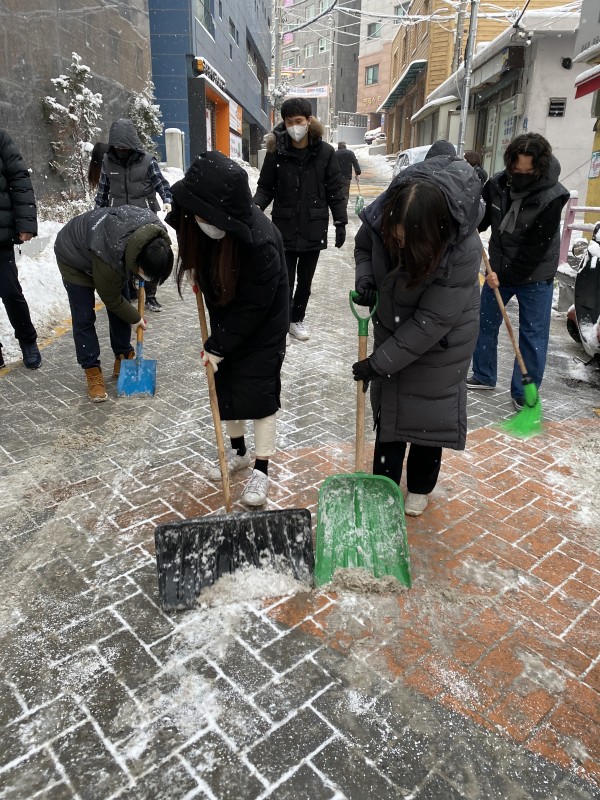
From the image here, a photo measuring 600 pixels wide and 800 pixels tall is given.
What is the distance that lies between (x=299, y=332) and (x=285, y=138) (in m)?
1.88

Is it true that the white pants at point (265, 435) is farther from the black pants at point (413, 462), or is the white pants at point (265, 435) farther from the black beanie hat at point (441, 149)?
the black beanie hat at point (441, 149)

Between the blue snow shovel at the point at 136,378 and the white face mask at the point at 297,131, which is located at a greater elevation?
the white face mask at the point at 297,131

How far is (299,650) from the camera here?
2.22 metres

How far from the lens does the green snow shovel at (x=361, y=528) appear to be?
254 cm

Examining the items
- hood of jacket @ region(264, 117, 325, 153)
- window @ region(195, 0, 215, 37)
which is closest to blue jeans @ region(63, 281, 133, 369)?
hood of jacket @ region(264, 117, 325, 153)

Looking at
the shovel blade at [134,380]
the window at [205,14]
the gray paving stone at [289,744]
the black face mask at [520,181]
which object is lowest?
the gray paving stone at [289,744]

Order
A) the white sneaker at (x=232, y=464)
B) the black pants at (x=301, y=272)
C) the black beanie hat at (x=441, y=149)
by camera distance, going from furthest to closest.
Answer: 1. the black pants at (x=301, y=272)
2. the white sneaker at (x=232, y=464)
3. the black beanie hat at (x=441, y=149)

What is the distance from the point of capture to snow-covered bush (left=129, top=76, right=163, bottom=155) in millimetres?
12977

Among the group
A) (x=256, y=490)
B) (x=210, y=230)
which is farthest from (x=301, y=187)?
(x=256, y=490)

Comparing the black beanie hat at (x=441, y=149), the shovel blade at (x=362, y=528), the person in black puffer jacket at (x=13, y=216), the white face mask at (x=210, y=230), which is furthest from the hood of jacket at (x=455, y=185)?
the person in black puffer jacket at (x=13, y=216)

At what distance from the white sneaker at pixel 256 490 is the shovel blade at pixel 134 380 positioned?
1.79 meters

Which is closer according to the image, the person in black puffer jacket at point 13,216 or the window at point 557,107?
the person in black puffer jacket at point 13,216

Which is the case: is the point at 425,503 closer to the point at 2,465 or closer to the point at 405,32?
the point at 2,465

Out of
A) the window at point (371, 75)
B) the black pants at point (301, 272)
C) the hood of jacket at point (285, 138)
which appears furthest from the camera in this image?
the window at point (371, 75)
